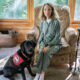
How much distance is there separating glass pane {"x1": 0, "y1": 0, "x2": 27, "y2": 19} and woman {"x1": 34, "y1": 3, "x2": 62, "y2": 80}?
4.49 ft

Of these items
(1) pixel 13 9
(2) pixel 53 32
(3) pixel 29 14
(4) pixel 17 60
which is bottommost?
(4) pixel 17 60

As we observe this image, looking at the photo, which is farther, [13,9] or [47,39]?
[13,9]

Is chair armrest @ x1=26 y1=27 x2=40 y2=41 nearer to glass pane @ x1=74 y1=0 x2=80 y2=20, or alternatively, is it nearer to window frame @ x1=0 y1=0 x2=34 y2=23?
window frame @ x1=0 y1=0 x2=34 y2=23

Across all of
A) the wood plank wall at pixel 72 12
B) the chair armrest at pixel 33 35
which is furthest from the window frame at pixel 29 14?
the chair armrest at pixel 33 35

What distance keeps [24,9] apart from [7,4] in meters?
0.43

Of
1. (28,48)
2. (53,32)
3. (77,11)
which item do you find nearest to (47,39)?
(53,32)

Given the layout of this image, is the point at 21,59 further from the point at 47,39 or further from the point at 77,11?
the point at 77,11

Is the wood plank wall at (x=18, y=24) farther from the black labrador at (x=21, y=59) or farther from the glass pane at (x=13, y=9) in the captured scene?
the black labrador at (x=21, y=59)

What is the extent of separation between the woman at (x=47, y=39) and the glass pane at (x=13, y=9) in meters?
1.37

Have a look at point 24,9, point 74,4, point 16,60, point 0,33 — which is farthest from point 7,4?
point 16,60

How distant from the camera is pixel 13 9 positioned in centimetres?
337

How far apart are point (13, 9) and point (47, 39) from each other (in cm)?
172

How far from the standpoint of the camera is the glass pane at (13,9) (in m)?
3.33

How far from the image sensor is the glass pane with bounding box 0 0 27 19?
3.33 metres
